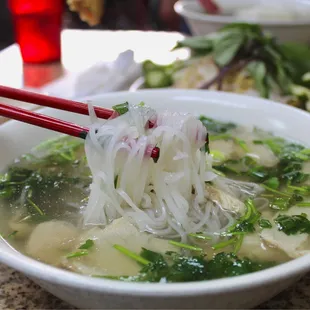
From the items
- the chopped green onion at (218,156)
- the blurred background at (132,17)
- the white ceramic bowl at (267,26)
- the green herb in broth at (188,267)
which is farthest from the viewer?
the blurred background at (132,17)

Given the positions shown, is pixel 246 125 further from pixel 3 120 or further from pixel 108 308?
pixel 108 308

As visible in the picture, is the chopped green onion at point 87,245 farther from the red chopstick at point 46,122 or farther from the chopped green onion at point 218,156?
the chopped green onion at point 218,156

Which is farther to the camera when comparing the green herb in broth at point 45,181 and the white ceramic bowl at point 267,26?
the white ceramic bowl at point 267,26

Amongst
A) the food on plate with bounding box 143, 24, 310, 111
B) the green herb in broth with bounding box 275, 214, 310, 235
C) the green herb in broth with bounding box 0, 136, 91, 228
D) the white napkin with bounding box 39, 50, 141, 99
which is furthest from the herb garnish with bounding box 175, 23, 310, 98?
the green herb in broth with bounding box 275, 214, 310, 235

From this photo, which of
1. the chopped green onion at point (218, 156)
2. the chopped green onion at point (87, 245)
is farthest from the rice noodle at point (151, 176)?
the chopped green onion at point (218, 156)

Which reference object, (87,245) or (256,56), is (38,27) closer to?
(256,56)

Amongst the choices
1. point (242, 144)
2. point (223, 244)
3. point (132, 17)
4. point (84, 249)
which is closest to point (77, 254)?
point (84, 249)

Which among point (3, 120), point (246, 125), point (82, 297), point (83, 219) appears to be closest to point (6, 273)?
point (83, 219)

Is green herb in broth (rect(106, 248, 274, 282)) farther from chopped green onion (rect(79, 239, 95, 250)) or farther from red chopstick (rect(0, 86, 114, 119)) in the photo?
red chopstick (rect(0, 86, 114, 119))
